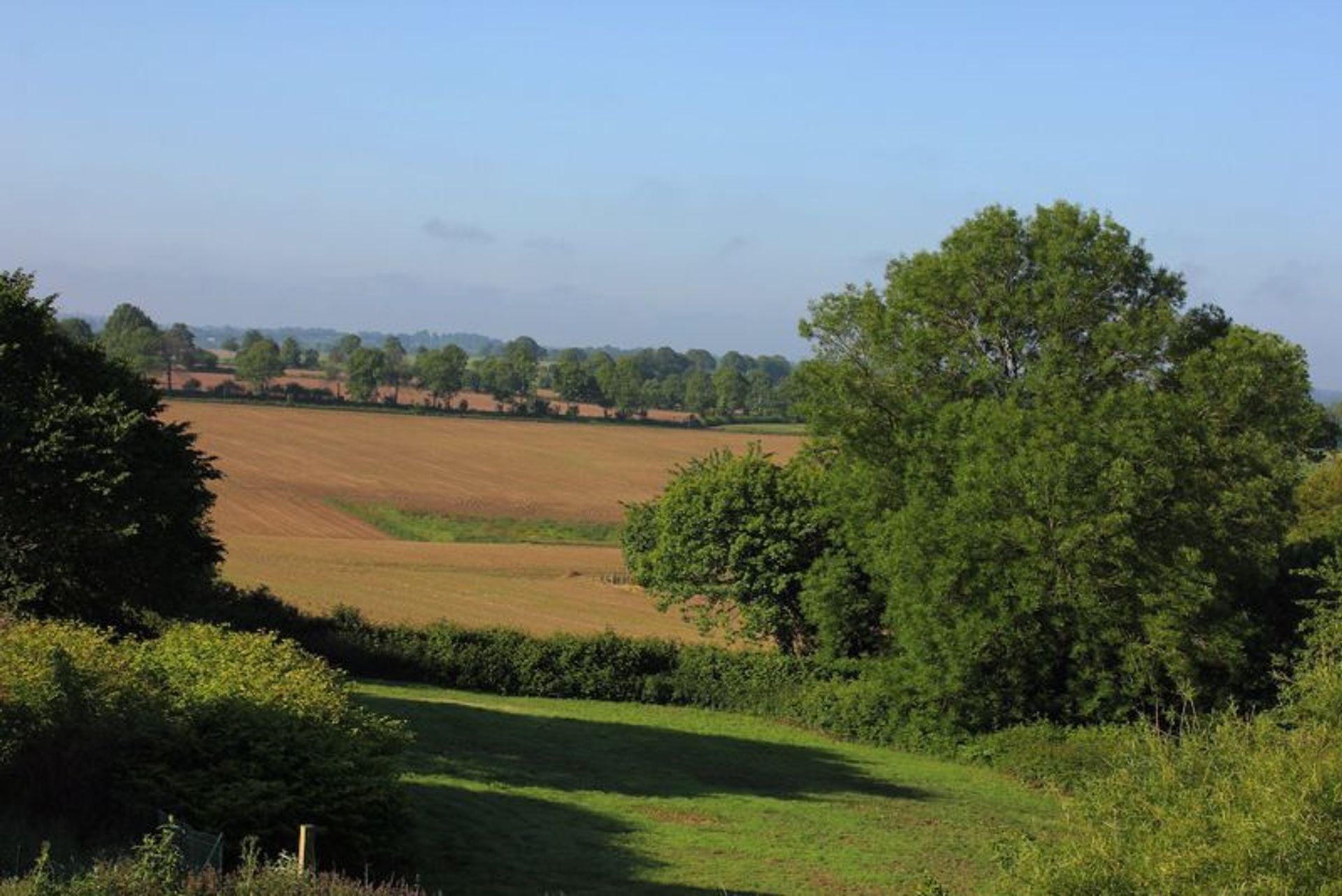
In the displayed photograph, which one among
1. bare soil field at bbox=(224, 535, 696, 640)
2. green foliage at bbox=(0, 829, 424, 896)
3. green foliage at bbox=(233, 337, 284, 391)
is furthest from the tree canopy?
green foliage at bbox=(233, 337, 284, 391)

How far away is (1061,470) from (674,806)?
624 inches

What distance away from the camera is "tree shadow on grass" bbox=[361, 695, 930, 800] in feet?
101

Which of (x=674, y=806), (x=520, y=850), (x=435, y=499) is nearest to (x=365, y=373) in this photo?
(x=435, y=499)

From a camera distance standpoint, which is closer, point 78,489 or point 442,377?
point 78,489

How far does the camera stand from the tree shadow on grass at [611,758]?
101 feet

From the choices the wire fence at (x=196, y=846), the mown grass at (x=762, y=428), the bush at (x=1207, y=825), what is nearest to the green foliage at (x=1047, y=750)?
the bush at (x=1207, y=825)

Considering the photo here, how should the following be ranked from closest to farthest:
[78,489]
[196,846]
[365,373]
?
1. [196,846]
2. [78,489]
3. [365,373]

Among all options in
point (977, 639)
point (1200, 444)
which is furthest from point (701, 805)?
point (1200, 444)

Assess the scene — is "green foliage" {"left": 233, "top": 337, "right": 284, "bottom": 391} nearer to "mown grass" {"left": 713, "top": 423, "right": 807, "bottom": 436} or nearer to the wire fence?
"mown grass" {"left": 713, "top": 423, "right": 807, "bottom": 436}

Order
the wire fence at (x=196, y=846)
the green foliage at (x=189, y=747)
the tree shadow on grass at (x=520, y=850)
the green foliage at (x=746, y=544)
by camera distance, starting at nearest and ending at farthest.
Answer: the wire fence at (x=196, y=846) → the green foliage at (x=189, y=747) → the tree shadow on grass at (x=520, y=850) → the green foliage at (x=746, y=544)

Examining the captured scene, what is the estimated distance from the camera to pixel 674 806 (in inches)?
1160

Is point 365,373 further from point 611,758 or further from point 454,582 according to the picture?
point 611,758

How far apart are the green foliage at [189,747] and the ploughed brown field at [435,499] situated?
15.3m

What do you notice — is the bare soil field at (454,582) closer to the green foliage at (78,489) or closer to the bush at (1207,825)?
the green foliage at (78,489)
